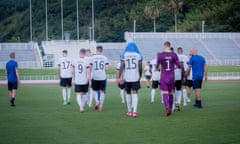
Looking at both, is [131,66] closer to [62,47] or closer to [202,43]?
[62,47]

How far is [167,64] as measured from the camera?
15438 mm

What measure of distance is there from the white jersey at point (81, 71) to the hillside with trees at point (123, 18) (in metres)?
58.1

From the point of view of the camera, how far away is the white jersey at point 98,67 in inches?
688

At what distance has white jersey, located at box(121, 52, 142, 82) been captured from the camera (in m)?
15.3

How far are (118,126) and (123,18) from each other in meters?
69.1

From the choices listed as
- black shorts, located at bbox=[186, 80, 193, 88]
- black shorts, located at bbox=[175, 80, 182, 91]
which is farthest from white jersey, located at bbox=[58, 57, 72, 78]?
black shorts, located at bbox=[175, 80, 182, 91]

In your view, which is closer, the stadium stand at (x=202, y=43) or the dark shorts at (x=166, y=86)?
the dark shorts at (x=166, y=86)

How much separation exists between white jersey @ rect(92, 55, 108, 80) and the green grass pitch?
3.65ft

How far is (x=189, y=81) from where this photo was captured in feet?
66.0

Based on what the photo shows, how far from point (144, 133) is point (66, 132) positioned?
179 cm

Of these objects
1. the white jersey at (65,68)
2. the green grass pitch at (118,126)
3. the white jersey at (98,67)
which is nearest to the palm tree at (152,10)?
the white jersey at (65,68)

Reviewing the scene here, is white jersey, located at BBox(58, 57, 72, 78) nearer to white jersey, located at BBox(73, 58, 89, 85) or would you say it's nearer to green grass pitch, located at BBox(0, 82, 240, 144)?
green grass pitch, located at BBox(0, 82, 240, 144)

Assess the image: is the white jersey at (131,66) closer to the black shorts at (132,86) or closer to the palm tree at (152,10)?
the black shorts at (132,86)

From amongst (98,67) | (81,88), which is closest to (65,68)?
(98,67)
